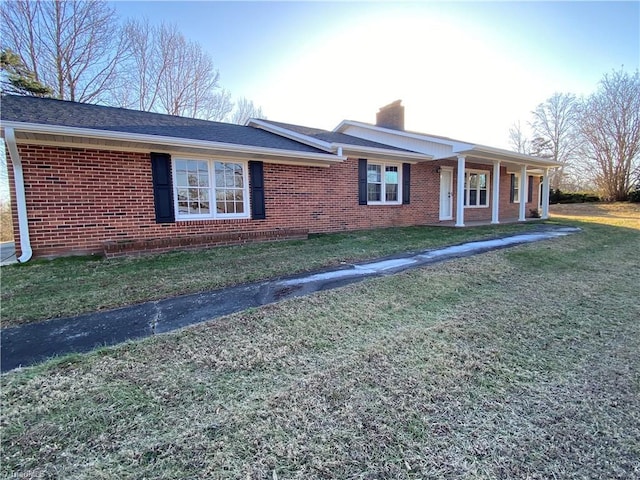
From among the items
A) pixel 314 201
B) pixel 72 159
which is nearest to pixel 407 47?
pixel 314 201

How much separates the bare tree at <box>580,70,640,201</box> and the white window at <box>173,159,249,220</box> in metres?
29.5

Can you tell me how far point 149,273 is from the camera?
16.7 ft

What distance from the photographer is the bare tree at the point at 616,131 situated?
23.5m

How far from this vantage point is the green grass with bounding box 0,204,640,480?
5.19 ft

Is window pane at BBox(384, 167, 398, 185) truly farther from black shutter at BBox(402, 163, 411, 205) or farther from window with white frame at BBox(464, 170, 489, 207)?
window with white frame at BBox(464, 170, 489, 207)

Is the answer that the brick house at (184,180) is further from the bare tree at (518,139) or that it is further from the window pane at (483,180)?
the bare tree at (518,139)

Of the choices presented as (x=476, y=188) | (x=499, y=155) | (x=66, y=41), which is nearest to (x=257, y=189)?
(x=499, y=155)

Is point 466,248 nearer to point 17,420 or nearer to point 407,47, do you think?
point 407,47

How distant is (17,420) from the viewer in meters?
1.86

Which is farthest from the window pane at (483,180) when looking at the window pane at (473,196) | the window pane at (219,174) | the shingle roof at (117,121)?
the window pane at (219,174)

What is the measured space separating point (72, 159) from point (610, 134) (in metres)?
33.6

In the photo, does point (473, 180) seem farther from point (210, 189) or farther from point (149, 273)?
point (149, 273)

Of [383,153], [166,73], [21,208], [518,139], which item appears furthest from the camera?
[518,139]

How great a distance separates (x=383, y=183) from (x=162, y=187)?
Result: 23.4 feet
